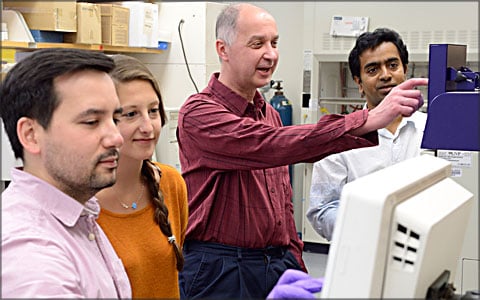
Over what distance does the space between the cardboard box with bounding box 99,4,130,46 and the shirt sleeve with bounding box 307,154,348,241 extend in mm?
2392

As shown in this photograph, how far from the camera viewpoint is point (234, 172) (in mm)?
1924

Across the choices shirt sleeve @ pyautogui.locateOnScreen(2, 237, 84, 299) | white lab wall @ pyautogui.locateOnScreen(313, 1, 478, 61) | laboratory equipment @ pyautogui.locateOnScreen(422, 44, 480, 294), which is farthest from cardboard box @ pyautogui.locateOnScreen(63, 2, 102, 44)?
shirt sleeve @ pyautogui.locateOnScreen(2, 237, 84, 299)

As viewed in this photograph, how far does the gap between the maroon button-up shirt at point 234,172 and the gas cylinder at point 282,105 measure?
2980 millimetres

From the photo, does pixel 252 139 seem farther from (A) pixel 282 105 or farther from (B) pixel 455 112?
(A) pixel 282 105

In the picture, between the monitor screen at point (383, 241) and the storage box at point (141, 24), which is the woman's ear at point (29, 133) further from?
the storage box at point (141, 24)

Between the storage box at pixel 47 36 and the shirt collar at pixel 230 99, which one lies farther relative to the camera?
the storage box at pixel 47 36

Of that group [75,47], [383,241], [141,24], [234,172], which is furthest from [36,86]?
[141,24]

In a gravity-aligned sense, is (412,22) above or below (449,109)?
above

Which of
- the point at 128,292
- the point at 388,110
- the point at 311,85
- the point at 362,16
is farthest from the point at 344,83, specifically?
the point at 128,292

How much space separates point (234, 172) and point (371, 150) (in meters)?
0.48

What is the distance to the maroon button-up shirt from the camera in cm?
177

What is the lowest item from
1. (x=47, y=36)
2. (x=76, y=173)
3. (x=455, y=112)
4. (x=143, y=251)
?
(x=143, y=251)


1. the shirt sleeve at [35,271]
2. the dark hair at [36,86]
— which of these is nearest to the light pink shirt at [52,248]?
the shirt sleeve at [35,271]

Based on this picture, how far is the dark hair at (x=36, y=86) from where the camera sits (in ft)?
3.78
